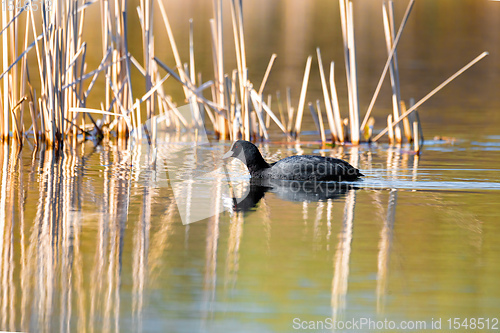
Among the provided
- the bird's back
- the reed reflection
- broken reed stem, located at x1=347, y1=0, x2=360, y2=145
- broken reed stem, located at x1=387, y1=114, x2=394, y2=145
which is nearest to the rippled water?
the reed reflection

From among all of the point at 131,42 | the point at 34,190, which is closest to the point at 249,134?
the point at 34,190

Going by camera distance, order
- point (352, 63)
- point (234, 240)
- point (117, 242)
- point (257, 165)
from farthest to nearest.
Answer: point (352, 63) < point (257, 165) < point (234, 240) < point (117, 242)

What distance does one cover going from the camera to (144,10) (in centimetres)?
1192

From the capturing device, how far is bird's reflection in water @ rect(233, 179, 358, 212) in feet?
27.7

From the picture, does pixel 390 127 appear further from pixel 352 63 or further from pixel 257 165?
pixel 257 165

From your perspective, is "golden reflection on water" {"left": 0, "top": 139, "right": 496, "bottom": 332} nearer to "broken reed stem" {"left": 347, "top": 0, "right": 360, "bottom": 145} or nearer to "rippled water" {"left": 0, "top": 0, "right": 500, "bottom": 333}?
"rippled water" {"left": 0, "top": 0, "right": 500, "bottom": 333}

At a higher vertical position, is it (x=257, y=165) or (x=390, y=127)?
(x=390, y=127)

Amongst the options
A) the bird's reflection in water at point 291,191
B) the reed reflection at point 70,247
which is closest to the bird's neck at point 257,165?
the bird's reflection in water at point 291,191

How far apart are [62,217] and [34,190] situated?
1567 millimetres

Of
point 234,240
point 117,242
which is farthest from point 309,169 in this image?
point 117,242

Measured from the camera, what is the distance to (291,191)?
9125 mm

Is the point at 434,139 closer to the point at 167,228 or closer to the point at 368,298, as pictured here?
the point at 167,228

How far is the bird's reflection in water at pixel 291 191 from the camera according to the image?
845 cm

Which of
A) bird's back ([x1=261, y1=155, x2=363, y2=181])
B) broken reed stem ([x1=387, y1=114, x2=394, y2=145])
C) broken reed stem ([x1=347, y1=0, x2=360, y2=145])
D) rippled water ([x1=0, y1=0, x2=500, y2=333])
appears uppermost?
broken reed stem ([x1=347, y1=0, x2=360, y2=145])
